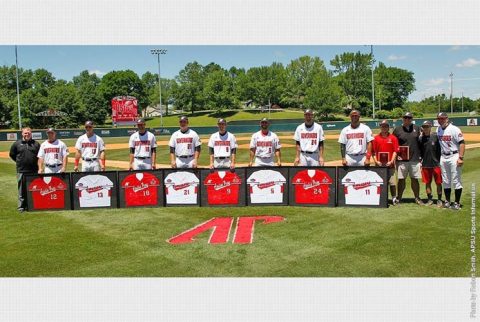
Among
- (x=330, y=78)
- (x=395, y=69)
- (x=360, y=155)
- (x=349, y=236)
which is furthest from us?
(x=395, y=69)

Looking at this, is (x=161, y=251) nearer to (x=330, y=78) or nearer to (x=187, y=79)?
(x=330, y=78)

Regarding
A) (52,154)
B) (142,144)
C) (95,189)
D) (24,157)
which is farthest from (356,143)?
(24,157)

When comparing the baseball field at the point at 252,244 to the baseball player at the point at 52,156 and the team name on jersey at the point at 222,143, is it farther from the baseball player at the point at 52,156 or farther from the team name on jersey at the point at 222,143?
the team name on jersey at the point at 222,143

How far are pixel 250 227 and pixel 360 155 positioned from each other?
3.34 m

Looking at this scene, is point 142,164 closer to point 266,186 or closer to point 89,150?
point 89,150

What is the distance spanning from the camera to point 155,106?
131 m

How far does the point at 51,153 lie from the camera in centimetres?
1110

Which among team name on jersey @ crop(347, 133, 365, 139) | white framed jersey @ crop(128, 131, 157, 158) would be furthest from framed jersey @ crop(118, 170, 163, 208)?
team name on jersey @ crop(347, 133, 365, 139)

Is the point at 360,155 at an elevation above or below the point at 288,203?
above

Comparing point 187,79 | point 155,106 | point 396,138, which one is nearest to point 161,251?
point 396,138

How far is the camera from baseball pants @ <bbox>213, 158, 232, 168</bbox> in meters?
10.9

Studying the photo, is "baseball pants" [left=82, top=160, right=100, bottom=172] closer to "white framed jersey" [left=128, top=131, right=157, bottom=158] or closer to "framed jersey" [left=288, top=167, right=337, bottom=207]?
"white framed jersey" [left=128, top=131, right=157, bottom=158]

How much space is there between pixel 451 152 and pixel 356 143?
2.12 metres

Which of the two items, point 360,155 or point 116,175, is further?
point 116,175
